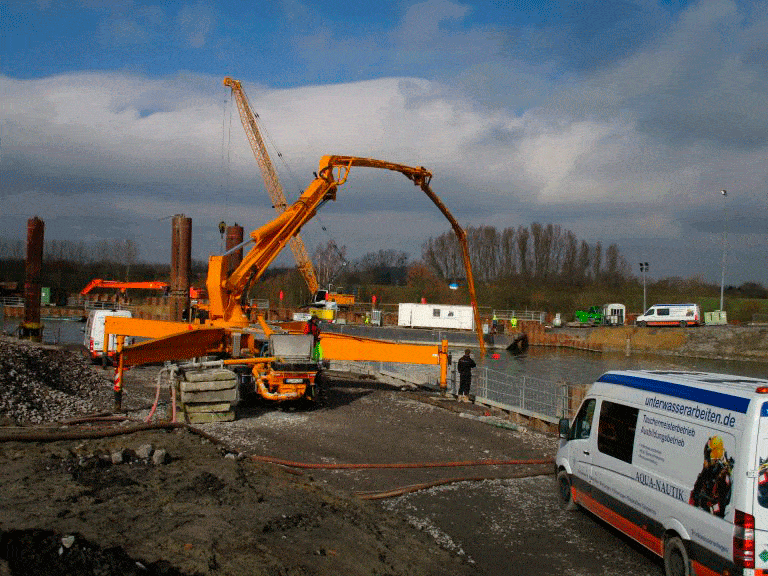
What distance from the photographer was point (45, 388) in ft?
59.1

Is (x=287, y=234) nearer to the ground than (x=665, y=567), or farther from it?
farther from it

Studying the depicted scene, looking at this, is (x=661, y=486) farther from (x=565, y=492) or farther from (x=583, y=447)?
(x=565, y=492)

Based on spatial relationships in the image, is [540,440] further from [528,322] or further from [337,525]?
[528,322]

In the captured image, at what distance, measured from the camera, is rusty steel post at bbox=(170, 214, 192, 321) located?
103ft

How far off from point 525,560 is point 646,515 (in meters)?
1.47

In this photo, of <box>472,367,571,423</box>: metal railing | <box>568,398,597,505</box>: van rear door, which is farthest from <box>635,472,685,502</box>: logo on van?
<box>472,367,571,423</box>: metal railing

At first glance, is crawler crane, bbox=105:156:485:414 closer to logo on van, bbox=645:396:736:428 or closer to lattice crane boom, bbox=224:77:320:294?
logo on van, bbox=645:396:736:428

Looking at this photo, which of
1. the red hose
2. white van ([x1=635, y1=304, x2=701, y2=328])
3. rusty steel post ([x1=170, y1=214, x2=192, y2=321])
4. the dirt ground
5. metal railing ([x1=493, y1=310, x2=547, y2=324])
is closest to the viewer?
the dirt ground

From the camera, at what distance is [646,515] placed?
285 inches

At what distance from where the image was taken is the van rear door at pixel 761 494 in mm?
5652

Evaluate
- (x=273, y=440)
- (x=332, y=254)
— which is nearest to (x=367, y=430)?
(x=273, y=440)

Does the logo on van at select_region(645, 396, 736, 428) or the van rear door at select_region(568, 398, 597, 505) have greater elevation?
the logo on van at select_region(645, 396, 736, 428)

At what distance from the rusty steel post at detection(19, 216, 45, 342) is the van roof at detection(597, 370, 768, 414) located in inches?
1158

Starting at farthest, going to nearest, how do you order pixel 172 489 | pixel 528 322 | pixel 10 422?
A: 1. pixel 528 322
2. pixel 10 422
3. pixel 172 489
